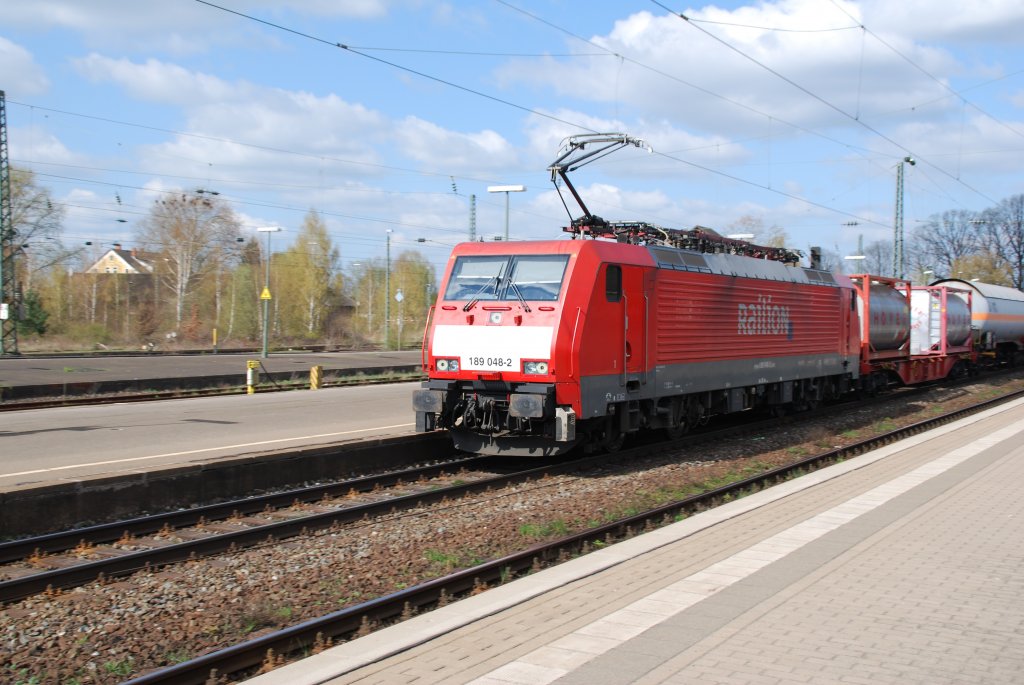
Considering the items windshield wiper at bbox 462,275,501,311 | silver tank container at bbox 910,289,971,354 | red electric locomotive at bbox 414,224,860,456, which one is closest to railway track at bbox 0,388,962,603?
red electric locomotive at bbox 414,224,860,456

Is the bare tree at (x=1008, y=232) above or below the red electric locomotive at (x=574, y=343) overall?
above

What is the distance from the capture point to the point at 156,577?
775cm

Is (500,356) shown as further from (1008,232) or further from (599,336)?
(1008,232)

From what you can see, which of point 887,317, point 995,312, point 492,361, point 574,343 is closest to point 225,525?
point 492,361

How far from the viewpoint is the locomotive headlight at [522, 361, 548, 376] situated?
1255 centimetres

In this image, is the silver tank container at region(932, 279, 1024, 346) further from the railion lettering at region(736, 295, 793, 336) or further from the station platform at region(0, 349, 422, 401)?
the station platform at region(0, 349, 422, 401)

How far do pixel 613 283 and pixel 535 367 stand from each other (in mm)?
1898

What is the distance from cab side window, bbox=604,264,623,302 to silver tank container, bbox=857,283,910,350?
520 inches

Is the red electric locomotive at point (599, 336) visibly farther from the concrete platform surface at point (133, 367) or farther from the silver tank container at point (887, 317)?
the concrete platform surface at point (133, 367)

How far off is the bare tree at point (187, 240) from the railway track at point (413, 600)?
55.1m

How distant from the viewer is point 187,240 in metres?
63.1

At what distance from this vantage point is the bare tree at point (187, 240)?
62.1 metres

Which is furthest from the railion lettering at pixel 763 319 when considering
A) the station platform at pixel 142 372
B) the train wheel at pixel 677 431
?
the station platform at pixel 142 372

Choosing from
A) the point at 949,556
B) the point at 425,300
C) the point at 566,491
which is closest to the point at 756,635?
the point at 949,556
